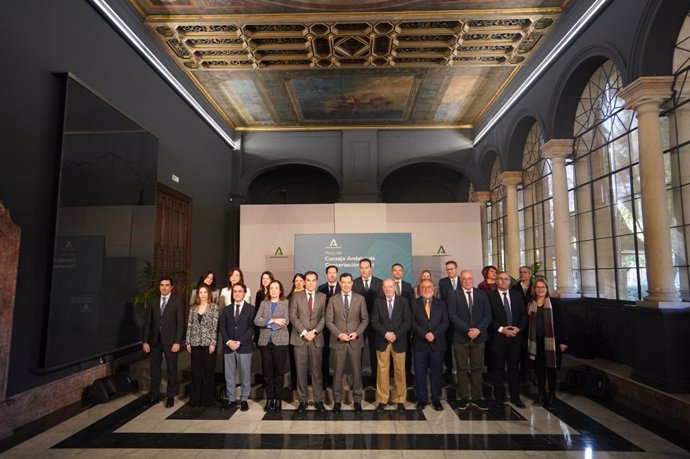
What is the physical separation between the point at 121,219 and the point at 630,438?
578cm

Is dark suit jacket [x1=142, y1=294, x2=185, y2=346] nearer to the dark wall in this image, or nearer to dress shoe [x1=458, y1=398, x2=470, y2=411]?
the dark wall

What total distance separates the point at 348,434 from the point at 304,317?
3.85ft

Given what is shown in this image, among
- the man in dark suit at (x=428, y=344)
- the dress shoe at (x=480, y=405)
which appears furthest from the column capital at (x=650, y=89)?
the dress shoe at (x=480, y=405)

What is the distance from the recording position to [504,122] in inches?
344

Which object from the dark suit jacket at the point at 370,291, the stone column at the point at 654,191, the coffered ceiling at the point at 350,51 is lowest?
the dark suit jacket at the point at 370,291

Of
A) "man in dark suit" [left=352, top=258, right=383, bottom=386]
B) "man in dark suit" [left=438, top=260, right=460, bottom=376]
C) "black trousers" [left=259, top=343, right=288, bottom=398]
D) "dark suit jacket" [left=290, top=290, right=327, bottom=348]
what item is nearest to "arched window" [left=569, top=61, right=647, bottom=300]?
"man in dark suit" [left=438, top=260, right=460, bottom=376]

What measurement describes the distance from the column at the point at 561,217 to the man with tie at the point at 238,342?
462cm

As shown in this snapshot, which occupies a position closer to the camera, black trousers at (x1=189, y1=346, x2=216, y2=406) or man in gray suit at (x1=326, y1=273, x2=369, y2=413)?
man in gray suit at (x1=326, y1=273, x2=369, y2=413)

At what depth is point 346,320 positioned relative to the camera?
420cm

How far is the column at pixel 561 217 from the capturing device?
6199mm

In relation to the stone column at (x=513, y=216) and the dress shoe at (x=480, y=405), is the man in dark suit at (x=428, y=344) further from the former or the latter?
the stone column at (x=513, y=216)

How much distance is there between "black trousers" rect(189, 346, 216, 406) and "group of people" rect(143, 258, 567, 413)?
0.03ft

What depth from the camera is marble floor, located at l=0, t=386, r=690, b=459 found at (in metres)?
3.25

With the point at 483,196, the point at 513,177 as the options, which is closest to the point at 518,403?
the point at 513,177
